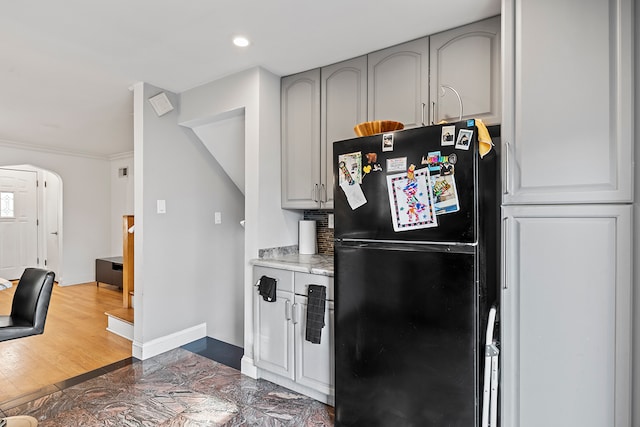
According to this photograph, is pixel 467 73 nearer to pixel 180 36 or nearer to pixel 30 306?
pixel 180 36

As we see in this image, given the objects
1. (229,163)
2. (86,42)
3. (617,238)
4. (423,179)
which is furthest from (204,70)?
(617,238)

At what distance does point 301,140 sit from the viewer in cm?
276

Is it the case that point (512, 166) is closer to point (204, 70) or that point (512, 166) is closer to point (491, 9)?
point (491, 9)

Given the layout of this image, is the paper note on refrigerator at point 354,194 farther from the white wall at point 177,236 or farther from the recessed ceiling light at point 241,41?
the white wall at point 177,236

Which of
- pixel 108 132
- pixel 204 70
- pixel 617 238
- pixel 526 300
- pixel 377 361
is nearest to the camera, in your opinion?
pixel 617 238

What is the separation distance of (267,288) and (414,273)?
117 cm

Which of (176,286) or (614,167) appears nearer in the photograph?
(614,167)

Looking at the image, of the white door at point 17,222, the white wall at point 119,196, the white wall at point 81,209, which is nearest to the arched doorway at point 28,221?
the white door at point 17,222

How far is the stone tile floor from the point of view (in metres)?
2.10

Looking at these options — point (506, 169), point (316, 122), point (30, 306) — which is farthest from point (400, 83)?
point (30, 306)

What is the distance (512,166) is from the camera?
1604mm

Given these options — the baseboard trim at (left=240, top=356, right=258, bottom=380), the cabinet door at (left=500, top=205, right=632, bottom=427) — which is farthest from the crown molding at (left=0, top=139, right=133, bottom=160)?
the cabinet door at (left=500, top=205, right=632, bottom=427)

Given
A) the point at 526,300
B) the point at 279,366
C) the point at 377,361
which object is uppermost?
the point at 526,300

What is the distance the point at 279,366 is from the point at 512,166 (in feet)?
6.38
